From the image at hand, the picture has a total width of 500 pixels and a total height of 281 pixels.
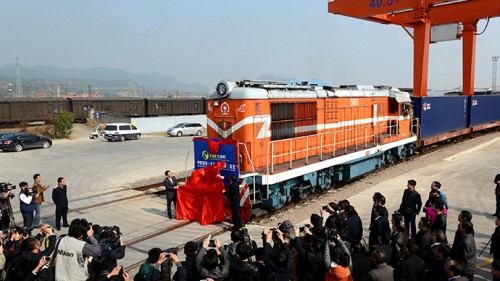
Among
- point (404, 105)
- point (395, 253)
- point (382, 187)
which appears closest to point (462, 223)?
point (395, 253)

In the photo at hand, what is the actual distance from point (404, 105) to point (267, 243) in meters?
17.0

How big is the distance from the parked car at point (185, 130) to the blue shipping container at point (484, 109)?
78.5ft

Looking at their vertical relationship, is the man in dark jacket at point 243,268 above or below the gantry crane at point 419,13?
below

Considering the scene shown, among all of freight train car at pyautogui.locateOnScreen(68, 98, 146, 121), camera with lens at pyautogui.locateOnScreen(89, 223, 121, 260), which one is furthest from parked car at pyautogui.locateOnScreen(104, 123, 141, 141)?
camera with lens at pyautogui.locateOnScreen(89, 223, 121, 260)

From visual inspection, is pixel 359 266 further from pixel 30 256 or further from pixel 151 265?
pixel 30 256

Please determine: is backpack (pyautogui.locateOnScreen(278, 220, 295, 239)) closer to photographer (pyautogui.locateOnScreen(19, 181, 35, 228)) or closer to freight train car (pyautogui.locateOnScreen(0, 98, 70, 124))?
photographer (pyautogui.locateOnScreen(19, 181, 35, 228))

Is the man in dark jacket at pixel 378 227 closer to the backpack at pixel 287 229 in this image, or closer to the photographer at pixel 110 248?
the backpack at pixel 287 229

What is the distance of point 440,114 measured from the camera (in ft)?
81.7

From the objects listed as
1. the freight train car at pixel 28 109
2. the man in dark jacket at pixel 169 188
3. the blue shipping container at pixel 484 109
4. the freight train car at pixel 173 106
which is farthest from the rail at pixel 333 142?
the freight train car at pixel 173 106

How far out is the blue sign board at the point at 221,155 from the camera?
1154 centimetres

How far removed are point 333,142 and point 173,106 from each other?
38379 mm

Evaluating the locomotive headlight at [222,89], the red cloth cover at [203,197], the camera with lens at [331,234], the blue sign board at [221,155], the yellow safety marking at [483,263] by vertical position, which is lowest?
the yellow safety marking at [483,263]

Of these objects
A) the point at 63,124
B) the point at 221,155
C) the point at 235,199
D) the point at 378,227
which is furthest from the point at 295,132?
the point at 63,124

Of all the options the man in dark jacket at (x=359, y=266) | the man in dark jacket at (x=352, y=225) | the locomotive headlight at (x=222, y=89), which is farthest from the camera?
the locomotive headlight at (x=222, y=89)
